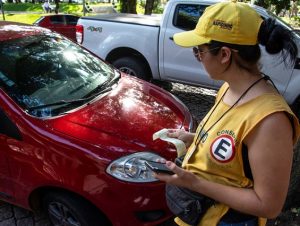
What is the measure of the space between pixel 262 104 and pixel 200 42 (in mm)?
335

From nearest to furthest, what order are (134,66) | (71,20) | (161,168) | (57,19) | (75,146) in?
(161,168)
(75,146)
(134,66)
(57,19)
(71,20)

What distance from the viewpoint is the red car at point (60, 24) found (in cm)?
1396

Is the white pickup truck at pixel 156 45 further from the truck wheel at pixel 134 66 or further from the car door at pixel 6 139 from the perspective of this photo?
the car door at pixel 6 139

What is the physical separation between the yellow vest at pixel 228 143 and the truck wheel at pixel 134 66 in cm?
466

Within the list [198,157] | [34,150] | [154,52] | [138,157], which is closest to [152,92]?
[138,157]

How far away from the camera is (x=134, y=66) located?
610 cm

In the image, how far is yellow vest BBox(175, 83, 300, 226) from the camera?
125 centimetres

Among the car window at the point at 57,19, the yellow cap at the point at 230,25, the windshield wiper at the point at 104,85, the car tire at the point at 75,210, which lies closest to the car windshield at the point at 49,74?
the windshield wiper at the point at 104,85

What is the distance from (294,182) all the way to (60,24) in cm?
1308

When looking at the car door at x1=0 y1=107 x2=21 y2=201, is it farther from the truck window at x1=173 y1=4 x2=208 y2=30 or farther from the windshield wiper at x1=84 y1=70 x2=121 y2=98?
the truck window at x1=173 y1=4 x2=208 y2=30

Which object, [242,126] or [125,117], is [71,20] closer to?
[125,117]

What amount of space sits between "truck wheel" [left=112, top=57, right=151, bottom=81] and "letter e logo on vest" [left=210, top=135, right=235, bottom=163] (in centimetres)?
479

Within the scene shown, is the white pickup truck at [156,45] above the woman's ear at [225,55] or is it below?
below

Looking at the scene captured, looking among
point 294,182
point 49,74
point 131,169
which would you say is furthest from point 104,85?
point 294,182
